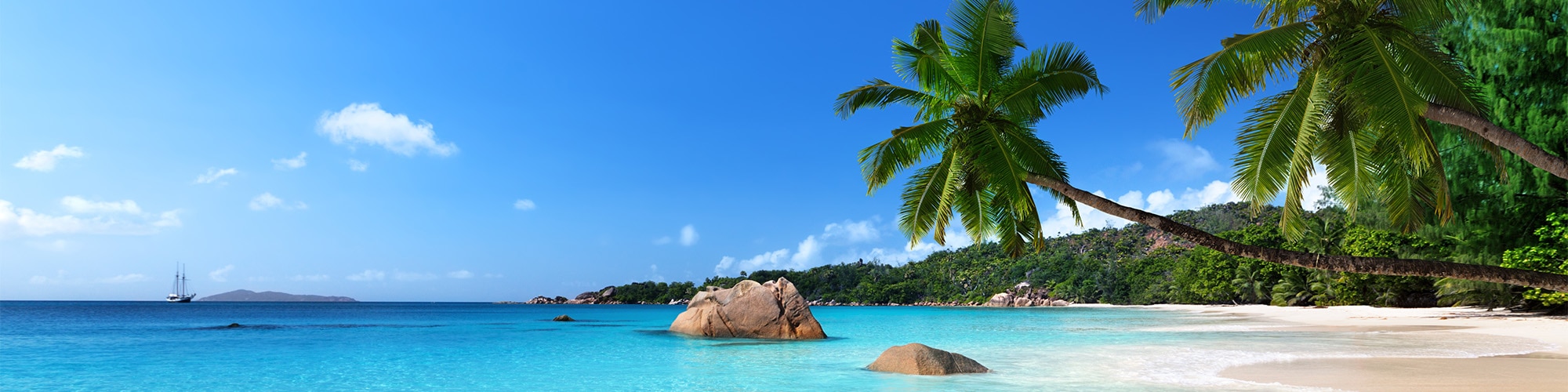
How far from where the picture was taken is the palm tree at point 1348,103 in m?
7.25

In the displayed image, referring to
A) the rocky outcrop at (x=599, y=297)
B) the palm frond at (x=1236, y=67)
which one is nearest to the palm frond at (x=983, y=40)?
the palm frond at (x=1236, y=67)

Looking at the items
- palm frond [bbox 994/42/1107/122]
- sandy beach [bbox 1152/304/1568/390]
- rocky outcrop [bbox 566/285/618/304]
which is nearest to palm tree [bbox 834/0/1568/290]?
palm frond [bbox 994/42/1107/122]

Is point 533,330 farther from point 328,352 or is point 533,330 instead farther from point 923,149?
point 923,149

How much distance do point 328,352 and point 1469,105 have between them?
24215mm

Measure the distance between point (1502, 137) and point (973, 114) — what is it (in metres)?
5.84

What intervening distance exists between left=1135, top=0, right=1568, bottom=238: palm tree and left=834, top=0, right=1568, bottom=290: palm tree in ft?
7.77

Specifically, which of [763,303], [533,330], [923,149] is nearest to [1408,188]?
[923,149]

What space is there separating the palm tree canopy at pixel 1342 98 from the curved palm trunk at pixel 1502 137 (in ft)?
0.67

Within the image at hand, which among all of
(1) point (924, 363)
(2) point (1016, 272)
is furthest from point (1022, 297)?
(1) point (924, 363)

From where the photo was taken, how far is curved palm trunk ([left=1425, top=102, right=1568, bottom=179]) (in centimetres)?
666

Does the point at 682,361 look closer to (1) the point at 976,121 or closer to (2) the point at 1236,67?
(1) the point at 976,121

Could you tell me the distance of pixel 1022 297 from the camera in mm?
102125

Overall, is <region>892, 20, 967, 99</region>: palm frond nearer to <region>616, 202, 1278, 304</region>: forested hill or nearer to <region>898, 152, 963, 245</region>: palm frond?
<region>898, 152, 963, 245</region>: palm frond

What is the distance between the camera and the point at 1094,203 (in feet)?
27.7
